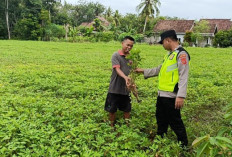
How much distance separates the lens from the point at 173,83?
11.0 feet

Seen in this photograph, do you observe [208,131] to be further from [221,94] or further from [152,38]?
[152,38]

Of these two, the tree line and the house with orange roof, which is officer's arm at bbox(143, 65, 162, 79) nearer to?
the tree line

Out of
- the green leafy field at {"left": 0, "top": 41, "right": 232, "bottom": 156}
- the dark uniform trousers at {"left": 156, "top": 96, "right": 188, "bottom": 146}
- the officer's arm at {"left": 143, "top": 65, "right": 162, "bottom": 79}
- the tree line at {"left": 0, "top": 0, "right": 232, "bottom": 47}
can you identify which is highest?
the tree line at {"left": 0, "top": 0, "right": 232, "bottom": 47}

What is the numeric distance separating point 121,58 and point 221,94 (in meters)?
4.03

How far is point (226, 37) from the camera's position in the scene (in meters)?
31.9

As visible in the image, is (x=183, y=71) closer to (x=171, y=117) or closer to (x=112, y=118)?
(x=171, y=117)

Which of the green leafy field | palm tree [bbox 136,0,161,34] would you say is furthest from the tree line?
the green leafy field

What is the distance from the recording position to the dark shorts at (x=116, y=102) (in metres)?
4.22

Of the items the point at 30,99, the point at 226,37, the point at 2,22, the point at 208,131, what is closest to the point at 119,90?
the point at 208,131

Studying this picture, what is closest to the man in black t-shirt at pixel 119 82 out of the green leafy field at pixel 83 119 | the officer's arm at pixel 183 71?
the green leafy field at pixel 83 119

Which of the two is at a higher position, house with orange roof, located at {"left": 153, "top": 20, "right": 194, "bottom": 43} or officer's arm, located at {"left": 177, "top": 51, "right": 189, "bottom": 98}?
house with orange roof, located at {"left": 153, "top": 20, "right": 194, "bottom": 43}

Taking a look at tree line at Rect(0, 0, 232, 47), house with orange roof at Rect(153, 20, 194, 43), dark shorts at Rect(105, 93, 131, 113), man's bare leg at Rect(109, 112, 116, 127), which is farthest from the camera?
house with orange roof at Rect(153, 20, 194, 43)

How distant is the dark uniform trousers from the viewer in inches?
135

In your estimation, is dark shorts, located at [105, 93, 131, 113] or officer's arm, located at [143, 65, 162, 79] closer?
officer's arm, located at [143, 65, 162, 79]
